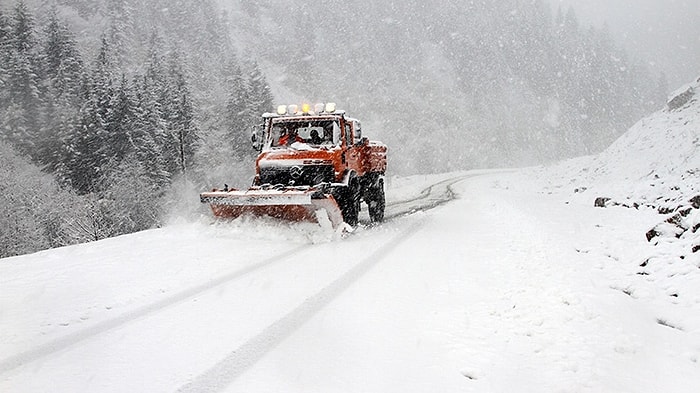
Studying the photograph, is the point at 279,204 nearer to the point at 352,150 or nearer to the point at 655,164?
the point at 352,150

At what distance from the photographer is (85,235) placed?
2044 cm

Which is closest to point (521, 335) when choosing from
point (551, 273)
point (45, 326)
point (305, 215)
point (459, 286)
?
point (459, 286)

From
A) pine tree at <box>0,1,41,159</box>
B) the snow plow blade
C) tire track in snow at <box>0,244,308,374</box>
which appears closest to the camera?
tire track in snow at <box>0,244,308,374</box>

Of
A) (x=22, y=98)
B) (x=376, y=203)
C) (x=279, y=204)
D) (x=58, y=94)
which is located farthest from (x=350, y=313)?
(x=58, y=94)

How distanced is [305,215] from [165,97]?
35.0m

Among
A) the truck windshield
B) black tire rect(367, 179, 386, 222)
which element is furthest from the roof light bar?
black tire rect(367, 179, 386, 222)

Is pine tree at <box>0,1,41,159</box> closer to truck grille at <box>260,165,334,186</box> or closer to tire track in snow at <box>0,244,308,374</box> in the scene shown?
truck grille at <box>260,165,334,186</box>

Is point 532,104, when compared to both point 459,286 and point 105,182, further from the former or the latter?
point 459,286

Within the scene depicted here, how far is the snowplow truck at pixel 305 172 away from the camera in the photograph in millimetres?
8344

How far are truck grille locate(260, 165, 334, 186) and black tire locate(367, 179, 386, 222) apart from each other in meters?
2.14

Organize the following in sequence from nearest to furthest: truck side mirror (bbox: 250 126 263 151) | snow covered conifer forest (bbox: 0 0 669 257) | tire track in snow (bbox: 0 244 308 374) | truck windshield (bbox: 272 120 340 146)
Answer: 1. tire track in snow (bbox: 0 244 308 374)
2. truck side mirror (bbox: 250 126 263 151)
3. truck windshield (bbox: 272 120 340 146)
4. snow covered conifer forest (bbox: 0 0 669 257)

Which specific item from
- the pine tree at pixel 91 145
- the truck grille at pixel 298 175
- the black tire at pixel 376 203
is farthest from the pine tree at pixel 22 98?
the black tire at pixel 376 203

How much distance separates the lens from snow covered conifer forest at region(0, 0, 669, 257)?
3266 cm

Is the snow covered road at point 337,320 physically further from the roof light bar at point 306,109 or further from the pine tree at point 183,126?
the pine tree at point 183,126
